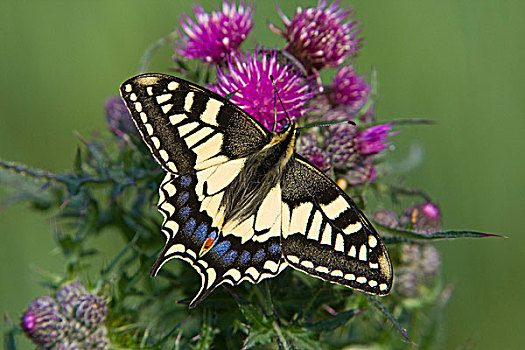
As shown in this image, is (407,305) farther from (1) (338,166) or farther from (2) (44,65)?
(2) (44,65)

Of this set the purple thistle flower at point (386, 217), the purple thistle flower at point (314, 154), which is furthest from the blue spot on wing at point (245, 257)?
the purple thistle flower at point (386, 217)

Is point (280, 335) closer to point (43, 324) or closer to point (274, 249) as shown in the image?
point (274, 249)

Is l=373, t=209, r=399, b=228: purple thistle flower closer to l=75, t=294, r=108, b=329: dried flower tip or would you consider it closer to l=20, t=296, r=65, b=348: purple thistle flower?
l=75, t=294, r=108, b=329: dried flower tip

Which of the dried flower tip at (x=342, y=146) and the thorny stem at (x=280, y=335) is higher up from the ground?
the dried flower tip at (x=342, y=146)

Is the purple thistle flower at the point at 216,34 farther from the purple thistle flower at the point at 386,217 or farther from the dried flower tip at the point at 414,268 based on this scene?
the dried flower tip at the point at 414,268

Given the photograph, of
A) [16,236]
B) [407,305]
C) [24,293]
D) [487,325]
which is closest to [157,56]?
[16,236]

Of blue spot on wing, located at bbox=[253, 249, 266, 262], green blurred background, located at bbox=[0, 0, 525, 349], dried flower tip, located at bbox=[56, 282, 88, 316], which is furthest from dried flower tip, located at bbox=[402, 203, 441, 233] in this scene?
green blurred background, located at bbox=[0, 0, 525, 349]

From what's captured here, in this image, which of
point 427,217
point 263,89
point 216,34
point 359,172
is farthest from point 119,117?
point 427,217
